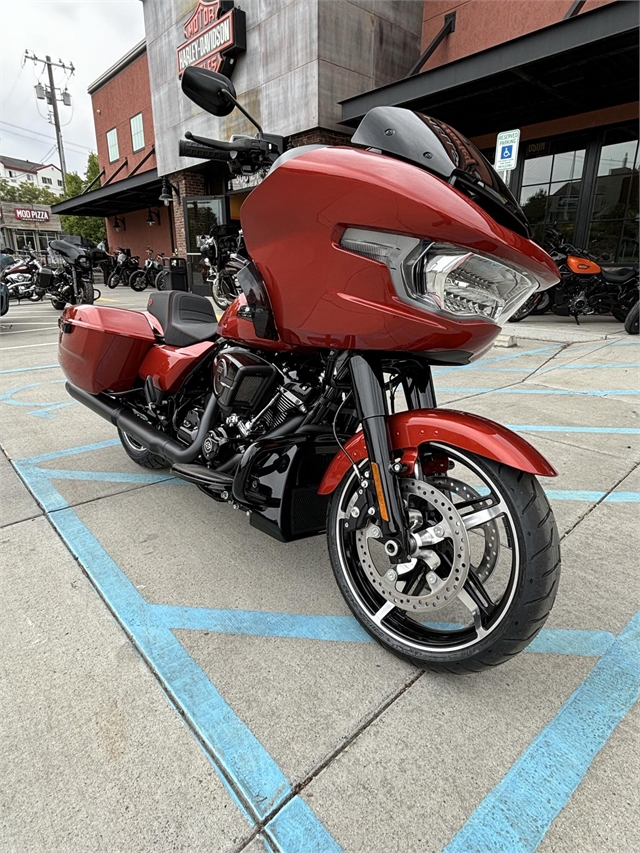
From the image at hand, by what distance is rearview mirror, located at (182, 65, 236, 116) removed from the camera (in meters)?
1.58

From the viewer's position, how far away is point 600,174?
30.8 ft

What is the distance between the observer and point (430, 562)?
4.97ft

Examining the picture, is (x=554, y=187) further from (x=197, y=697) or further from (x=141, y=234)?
(x=141, y=234)

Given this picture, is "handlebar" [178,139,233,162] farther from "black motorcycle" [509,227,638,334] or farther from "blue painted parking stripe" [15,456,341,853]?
"black motorcycle" [509,227,638,334]

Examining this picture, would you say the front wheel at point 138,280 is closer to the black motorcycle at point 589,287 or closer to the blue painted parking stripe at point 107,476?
the black motorcycle at point 589,287

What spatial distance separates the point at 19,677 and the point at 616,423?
4019mm

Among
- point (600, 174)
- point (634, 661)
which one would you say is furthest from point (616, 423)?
point (600, 174)

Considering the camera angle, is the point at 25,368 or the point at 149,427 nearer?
the point at 149,427

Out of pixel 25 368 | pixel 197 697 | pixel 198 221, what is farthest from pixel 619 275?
pixel 198 221

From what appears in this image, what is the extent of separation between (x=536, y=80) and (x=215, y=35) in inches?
301

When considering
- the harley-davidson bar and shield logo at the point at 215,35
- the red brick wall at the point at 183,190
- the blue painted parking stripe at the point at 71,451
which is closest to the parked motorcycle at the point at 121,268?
the red brick wall at the point at 183,190

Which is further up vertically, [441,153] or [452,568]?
[441,153]

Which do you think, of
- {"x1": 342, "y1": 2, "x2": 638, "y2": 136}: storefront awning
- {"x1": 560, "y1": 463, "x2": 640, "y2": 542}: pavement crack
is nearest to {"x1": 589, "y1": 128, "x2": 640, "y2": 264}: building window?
{"x1": 342, "y1": 2, "x2": 638, "y2": 136}: storefront awning

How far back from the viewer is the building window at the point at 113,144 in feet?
72.1
